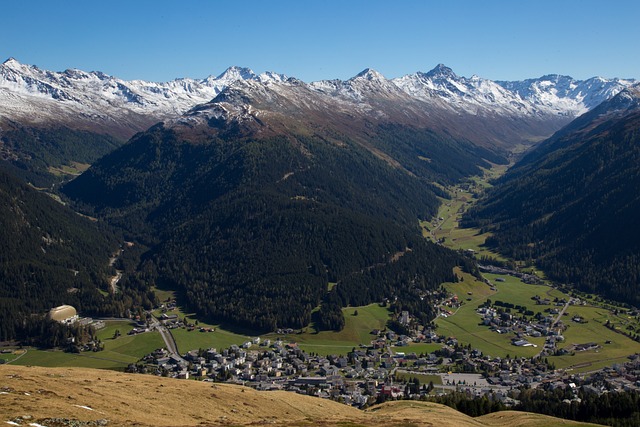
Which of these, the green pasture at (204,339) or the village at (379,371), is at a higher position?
the green pasture at (204,339)

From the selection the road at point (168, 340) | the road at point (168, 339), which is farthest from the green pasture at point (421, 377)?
the road at point (168, 339)

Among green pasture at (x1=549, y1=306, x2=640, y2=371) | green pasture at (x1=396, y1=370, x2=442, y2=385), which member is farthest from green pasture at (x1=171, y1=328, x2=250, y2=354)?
green pasture at (x1=549, y1=306, x2=640, y2=371)

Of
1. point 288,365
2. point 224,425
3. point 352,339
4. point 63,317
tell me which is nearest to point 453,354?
point 352,339

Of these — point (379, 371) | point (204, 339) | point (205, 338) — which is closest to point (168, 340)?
point (204, 339)

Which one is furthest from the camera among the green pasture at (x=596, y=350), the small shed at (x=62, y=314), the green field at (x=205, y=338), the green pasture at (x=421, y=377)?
the small shed at (x=62, y=314)

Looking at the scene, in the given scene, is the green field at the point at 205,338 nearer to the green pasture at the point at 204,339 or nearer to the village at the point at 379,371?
the green pasture at the point at 204,339

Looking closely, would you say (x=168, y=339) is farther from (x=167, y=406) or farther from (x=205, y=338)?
(x=167, y=406)

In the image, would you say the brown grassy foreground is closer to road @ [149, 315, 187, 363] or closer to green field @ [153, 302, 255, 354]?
road @ [149, 315, 187, 363]

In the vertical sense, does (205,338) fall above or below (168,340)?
above

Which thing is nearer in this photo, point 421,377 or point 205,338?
point 421,377
